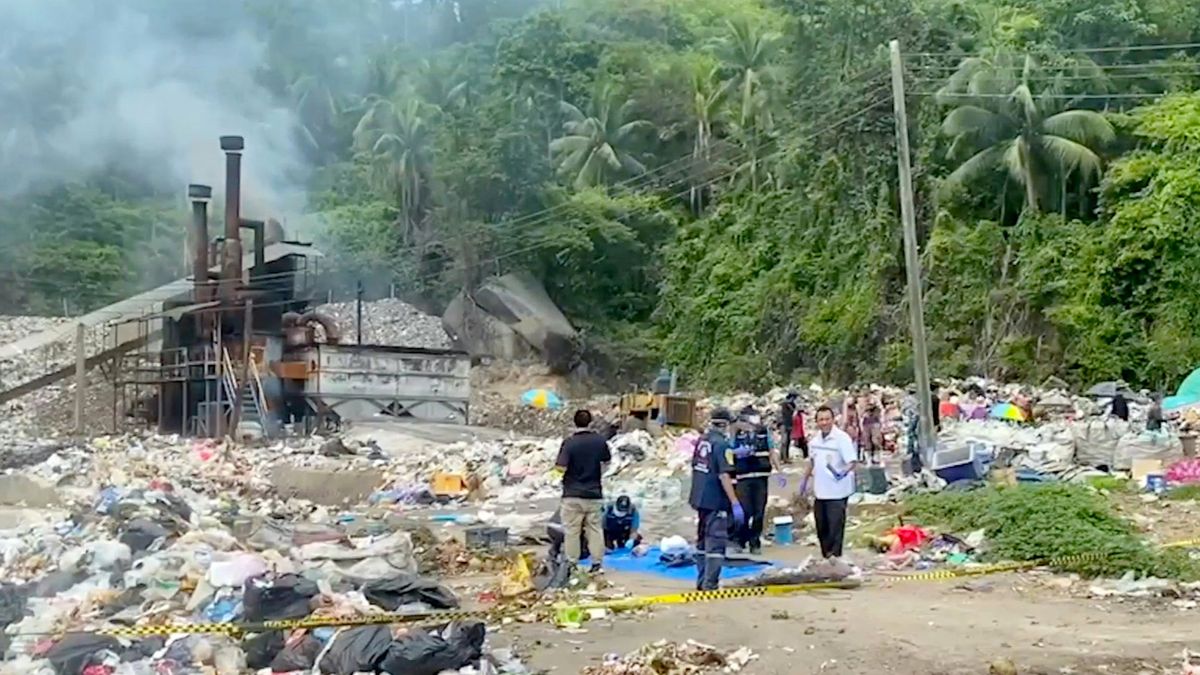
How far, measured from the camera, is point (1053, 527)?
10.7 metres

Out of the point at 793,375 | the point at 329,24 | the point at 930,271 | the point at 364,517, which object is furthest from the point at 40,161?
the point at 364,517

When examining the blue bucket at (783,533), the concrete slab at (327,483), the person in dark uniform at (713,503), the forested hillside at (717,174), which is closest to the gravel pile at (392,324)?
the forested hillside at (717,174)

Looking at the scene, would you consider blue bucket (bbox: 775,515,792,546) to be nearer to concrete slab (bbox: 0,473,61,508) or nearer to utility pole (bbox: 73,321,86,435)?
concrete slab (bbox: 0,473,61,508)

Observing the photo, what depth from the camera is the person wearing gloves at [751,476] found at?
10.8 metres

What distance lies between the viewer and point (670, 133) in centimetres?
5222

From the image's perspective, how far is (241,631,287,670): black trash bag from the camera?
7.01 meters

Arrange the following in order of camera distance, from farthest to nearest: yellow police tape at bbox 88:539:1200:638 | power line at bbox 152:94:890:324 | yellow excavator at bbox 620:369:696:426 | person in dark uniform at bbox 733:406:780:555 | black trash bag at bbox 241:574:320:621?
power line at bbox 152:94:890:324 → yellow excavator at bbox 620:369:696:426 → person in dark uniform at bbox 733:406:780:555 → black trash bag at bbox 241:574:320:621 → yellow police tape at bbox 88:539:1200:638

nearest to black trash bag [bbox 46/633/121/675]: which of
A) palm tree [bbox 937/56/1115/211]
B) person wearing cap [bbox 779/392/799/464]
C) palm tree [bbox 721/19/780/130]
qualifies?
person wearing cap [bbox 779/392/799/464]

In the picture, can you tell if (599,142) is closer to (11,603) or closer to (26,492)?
(26,492)

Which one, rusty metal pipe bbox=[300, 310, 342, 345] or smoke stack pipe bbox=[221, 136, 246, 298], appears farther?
smoke stack pipe bbox=[221, 136, 246, 298]

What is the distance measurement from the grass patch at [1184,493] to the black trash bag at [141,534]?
9.81 metres

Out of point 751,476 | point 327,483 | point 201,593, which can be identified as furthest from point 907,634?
point 327,483

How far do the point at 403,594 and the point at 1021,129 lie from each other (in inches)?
1081

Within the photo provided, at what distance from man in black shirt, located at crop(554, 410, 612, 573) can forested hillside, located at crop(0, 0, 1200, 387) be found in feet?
72.1
